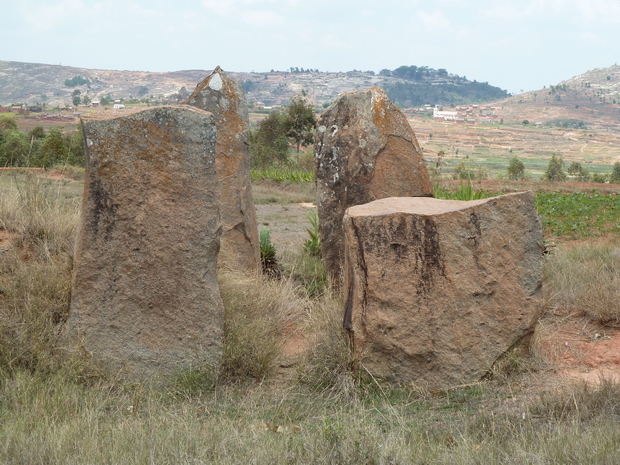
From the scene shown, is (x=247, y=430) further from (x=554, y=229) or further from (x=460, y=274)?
(x=554, y=229)

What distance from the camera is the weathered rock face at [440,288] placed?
4445 millimetres

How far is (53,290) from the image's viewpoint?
4836 millimetres

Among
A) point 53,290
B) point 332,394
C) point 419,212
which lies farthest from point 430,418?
point 53,290

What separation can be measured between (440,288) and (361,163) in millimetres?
2921

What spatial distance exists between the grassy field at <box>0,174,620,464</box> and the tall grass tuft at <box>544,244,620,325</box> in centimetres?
4

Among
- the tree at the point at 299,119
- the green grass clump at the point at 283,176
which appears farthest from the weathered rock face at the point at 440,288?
the tree at the point at 299,119

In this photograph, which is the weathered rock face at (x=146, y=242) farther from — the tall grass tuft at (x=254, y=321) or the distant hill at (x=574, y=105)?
the distant hill at (x=574, y=105)

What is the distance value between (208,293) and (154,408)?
3.37ft

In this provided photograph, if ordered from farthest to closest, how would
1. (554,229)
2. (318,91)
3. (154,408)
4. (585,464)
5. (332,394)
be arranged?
(318,91)
(554,229)
(332,394)
(154,408)
(585,464)

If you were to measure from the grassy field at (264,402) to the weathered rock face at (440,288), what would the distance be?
→ 16cm

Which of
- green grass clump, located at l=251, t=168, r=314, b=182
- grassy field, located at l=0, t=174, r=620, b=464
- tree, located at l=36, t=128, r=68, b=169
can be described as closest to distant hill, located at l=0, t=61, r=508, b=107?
tree, located at l=36, t=128, r=68, b=169

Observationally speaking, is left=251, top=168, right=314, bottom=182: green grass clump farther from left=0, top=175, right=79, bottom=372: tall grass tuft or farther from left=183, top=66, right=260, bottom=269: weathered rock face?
left=0, top=175, right=79, bottom=372: tall grass tuft

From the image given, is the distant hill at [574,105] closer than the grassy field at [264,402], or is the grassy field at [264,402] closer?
the grassy field at [264,402]

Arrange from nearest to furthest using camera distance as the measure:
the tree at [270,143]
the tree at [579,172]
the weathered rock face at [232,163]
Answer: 1. the weathered rock face at [232,163]
2. the tree at [270,143]
3. the tree at [579,172]
